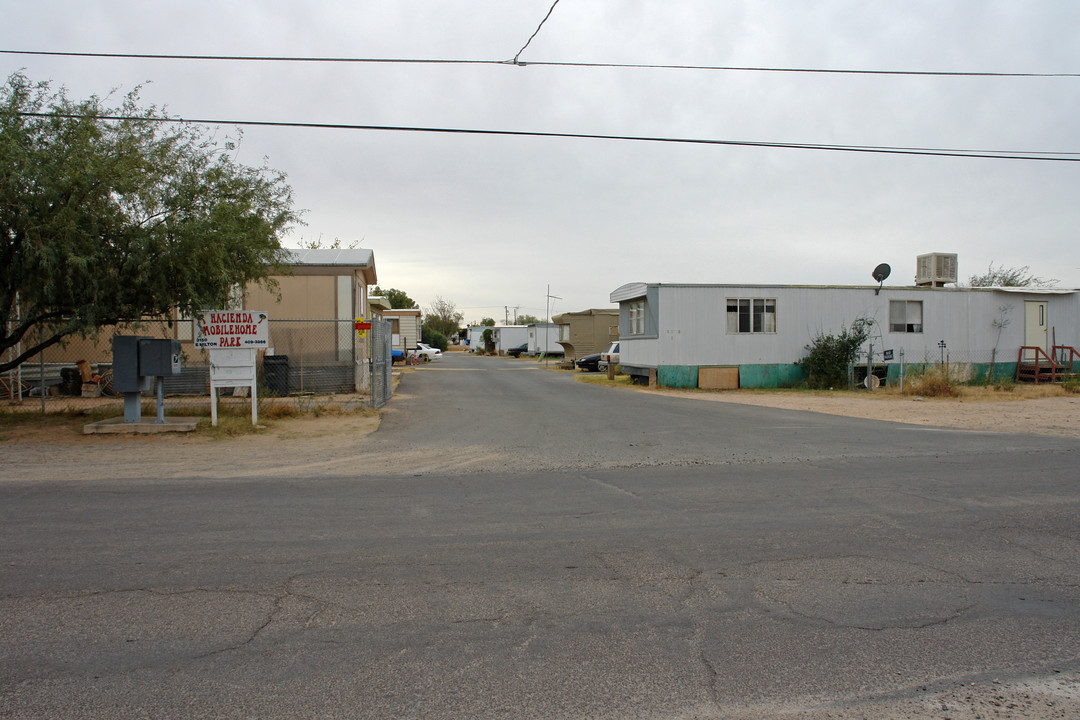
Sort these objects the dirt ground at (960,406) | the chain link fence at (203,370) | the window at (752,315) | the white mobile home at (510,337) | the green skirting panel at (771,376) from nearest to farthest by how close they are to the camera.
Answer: the dirt ground at (960,406) < the chain link fence at (203,370) < the window at (752,315) < the green skirting panel at (771,376) < the white mobile home at (510,337)

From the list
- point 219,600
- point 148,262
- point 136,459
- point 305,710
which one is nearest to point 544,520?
point 219,600

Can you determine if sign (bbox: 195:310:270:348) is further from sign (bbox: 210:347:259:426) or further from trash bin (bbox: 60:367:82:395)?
trash bin (bbox: 60:367:82:395)

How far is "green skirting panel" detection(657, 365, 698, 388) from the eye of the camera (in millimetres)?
24750

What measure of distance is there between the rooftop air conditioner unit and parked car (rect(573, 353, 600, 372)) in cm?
1588

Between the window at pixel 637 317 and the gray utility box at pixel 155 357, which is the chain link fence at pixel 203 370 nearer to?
the gray utility box at pixel 155 357

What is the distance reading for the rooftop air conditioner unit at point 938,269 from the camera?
89.4ft

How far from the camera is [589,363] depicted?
38.0 m

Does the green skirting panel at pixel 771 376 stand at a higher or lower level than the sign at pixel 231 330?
lower

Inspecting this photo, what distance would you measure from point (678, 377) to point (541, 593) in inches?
812

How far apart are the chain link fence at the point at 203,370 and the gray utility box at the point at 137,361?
5.04m

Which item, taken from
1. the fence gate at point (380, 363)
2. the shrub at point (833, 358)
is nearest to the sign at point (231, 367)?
the fence gate at point (380, 363)

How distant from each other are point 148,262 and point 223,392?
8.34 m

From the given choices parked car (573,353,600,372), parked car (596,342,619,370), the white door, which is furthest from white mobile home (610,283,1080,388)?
parked car (573,353,600,372)

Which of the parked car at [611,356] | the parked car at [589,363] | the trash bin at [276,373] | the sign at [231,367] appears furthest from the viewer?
the parked car at [589,363]
